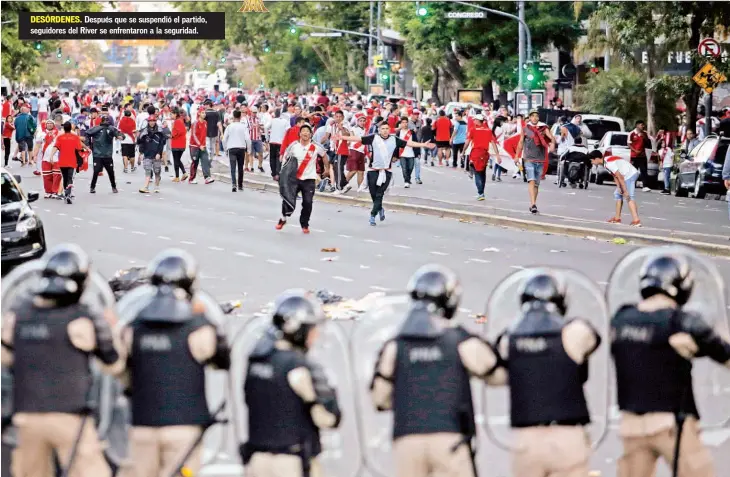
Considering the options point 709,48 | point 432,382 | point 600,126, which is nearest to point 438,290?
point 432,382

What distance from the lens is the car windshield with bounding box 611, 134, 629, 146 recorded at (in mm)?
35625

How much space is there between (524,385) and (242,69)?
480ft

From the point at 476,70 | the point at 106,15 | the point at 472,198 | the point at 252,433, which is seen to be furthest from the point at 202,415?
the point at 476,70

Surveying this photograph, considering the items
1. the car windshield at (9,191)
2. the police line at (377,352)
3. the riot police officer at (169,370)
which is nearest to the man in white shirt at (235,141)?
the car windshield at (9,191)

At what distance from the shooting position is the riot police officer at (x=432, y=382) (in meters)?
6.16

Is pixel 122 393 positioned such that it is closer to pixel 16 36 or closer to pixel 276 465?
pixel 276 465

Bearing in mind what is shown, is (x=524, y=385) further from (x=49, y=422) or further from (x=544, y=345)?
(x=49, y=422)

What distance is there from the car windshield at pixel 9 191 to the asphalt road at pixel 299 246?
1.26 metres

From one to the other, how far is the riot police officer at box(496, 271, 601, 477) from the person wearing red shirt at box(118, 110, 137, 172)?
2768 cm

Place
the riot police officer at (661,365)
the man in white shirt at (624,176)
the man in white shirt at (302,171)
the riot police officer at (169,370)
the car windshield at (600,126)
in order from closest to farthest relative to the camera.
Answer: the riot police officer at (169,370) → the riot police officer at (661,365) → the man in white shirt at (302,171) → the man in white shirt at (624,176) → the car windshield at (600,126)

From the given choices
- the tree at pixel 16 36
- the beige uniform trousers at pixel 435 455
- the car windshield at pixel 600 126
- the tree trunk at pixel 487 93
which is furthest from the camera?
the tree trunk at pixel 487 93

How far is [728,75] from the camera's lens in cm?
3262

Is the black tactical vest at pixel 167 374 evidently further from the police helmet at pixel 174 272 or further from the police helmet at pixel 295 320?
the police helmet at pixel 295 320

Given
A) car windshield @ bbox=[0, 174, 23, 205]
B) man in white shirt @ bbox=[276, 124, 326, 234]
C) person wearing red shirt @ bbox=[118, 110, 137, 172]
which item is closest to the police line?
car windshield @ bbox=[0, 174, 23, 205]
